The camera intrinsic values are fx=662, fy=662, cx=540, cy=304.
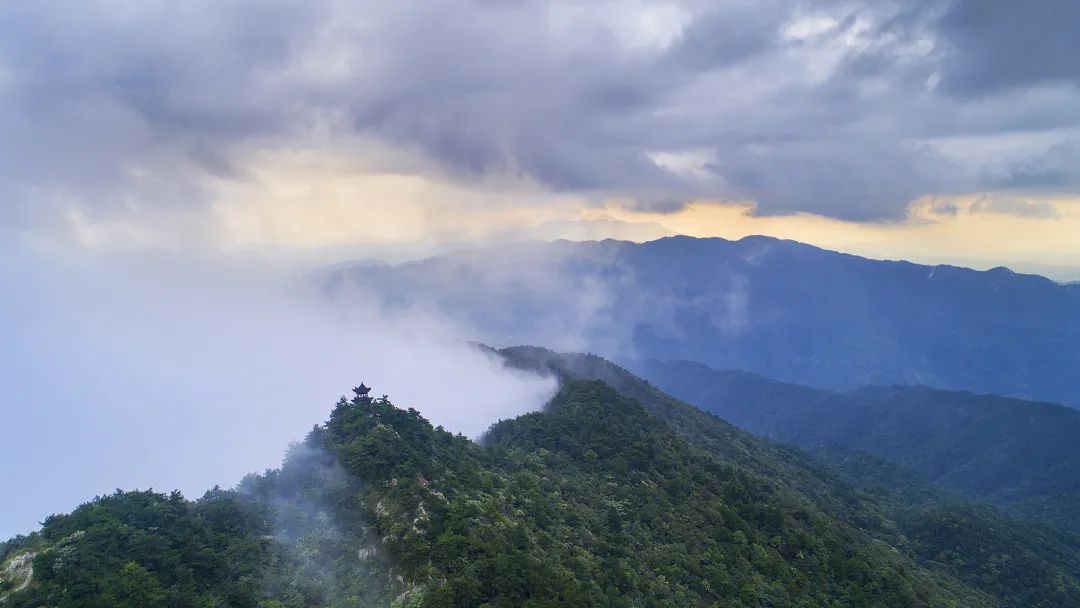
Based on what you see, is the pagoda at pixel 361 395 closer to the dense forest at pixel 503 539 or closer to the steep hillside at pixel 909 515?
the dense forest at pixel 503 539

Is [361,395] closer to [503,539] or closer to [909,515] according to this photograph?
[503,539]

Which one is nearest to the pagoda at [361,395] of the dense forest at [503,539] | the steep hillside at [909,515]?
the dense forest at [503,539]

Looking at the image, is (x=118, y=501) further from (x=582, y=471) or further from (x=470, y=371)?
(x=470, y=371)

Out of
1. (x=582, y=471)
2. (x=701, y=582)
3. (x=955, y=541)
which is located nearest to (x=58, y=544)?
(x=701, y=582)

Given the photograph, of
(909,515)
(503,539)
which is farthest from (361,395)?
(909,515)

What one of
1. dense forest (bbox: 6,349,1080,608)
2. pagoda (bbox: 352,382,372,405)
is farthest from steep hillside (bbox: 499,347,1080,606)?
pagoda (bbox: 352,382,372,405)

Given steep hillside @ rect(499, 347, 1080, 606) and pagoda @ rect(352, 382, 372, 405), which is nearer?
pagoda @ rect(352, 382, 372, 405)

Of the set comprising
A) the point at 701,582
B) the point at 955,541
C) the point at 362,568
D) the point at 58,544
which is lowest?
the point at 955,541

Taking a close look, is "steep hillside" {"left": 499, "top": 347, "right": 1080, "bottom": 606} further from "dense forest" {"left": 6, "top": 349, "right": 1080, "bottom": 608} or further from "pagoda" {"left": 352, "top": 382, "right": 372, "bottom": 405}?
"pagoda" {"left": 352, "top": 382, "right": 372, "bottom": 405}
